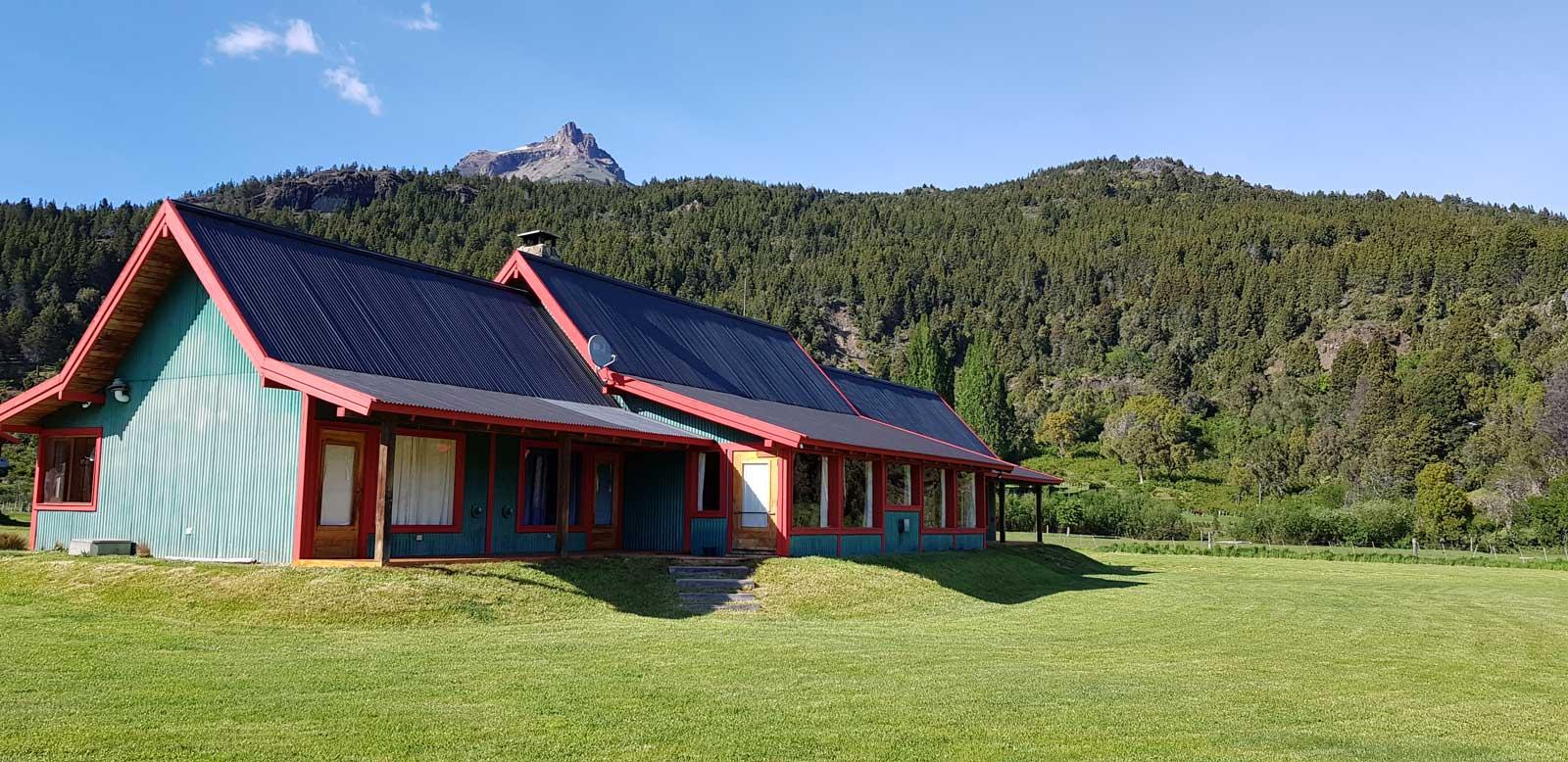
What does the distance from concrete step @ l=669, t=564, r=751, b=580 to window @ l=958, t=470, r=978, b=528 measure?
11.8 meters

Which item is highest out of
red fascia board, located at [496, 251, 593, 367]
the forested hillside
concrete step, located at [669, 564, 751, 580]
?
the forested hillside

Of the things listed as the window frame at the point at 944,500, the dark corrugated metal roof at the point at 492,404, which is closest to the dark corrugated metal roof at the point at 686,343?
the dark corrugated metal roof at the point at 492,404

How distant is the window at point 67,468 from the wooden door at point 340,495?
4883mm

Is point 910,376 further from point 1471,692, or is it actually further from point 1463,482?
point 1471,692

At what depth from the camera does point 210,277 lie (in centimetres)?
1647

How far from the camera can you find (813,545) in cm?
2077

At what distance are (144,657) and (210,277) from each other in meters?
7.87

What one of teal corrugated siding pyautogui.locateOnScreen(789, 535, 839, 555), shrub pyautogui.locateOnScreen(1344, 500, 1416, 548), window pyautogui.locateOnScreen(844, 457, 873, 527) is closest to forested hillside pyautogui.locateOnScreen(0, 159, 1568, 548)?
shrub pyautogui.locateOnScreen(1344, 500, 1416, 548)

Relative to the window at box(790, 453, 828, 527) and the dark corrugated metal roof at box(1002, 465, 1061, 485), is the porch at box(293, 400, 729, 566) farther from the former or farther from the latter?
the dark corrugated metal roof at box(1002, 465, 1061, 485)

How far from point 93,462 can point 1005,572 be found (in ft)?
56.5

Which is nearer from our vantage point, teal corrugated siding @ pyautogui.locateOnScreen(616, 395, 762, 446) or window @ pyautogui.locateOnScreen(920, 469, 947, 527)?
teal corrugated siding @ pyautogui.locateOnScreen(616, 395, 762, 446)

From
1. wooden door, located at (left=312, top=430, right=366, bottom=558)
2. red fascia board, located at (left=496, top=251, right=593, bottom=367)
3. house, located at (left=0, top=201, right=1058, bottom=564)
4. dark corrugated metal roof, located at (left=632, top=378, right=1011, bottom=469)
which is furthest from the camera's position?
red fascia board, located at (left=496, top=251, right=593, bottom=367)

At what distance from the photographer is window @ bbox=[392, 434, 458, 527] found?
55.8ft

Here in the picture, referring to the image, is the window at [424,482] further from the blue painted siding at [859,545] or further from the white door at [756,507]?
the blue painted siding at [859,545]
